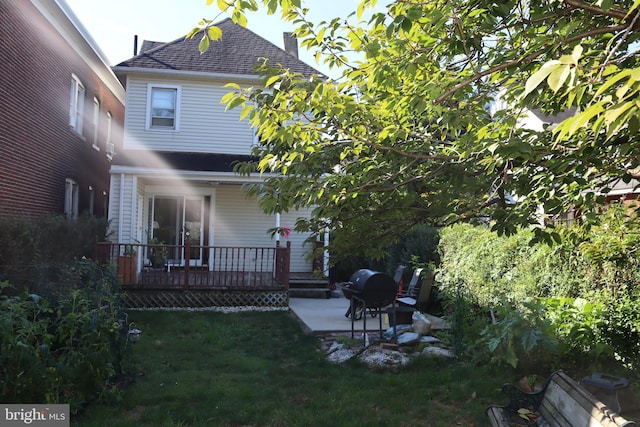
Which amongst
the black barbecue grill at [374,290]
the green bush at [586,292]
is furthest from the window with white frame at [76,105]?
the green bush at [586,292]

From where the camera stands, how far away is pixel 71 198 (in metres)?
14.8

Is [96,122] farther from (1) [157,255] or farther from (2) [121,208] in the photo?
(1) [157,255]

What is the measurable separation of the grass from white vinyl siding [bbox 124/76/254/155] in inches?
299

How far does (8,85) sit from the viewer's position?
10.4m

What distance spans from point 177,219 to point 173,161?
2094 millimetres

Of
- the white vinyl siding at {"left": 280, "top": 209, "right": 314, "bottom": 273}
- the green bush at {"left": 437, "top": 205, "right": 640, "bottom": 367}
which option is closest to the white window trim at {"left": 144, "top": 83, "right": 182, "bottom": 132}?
the white vinyl siding at {"left": 280, "top": 209, "right": 314, "bottom": 273}

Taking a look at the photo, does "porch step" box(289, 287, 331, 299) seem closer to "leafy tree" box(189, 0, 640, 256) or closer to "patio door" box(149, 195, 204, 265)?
"patio door" box(149, 195, 204, 265)

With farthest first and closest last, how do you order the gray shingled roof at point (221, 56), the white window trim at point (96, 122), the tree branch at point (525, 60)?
the white window trim at point (96, 122) → the gray shingled roof at point (221, 56) → the tree branch at point (525, 60)

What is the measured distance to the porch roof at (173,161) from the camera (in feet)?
44.3

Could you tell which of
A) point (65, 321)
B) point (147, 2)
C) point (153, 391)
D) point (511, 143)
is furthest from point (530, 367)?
point (147, 2)

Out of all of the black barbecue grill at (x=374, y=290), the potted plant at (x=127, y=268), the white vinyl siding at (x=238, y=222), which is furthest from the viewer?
the white vinyl siding at (x=238, y=222)

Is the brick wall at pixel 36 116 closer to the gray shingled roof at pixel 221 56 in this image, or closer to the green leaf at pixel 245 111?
the gray shingled roof at pixel 221 56

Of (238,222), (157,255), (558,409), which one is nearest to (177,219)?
(238,222)

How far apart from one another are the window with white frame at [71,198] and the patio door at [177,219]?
2.31 metres
